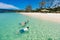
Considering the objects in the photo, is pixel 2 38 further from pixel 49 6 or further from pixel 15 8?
pixel 49 6

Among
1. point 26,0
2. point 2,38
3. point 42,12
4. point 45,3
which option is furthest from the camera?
point 42,12

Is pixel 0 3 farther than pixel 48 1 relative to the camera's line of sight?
No

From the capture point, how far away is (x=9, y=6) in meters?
5.45

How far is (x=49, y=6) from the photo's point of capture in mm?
6531

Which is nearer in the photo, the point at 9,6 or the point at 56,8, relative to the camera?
the point at 9,6

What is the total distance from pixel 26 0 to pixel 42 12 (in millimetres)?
2389

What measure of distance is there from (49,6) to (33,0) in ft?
4.79

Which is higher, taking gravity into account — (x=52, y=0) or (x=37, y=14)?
(x=52, y=0)

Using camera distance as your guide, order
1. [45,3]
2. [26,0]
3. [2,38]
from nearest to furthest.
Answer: [2,38] < [26,0] < [45,3]

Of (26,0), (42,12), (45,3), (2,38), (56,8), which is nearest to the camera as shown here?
(2,38)

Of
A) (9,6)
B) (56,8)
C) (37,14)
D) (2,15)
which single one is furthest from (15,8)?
(56,8)

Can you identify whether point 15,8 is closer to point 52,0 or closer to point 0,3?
point 0,3

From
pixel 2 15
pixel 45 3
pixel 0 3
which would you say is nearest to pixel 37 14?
pixel 45 3

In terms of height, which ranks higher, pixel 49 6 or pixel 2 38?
pixel 49 6
